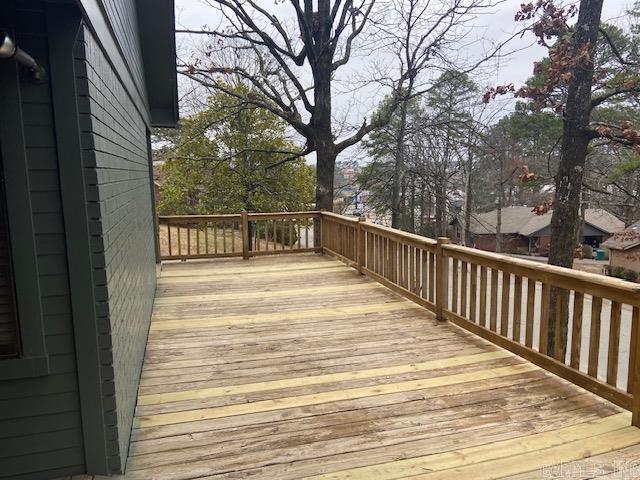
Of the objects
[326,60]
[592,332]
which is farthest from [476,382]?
[326,60]

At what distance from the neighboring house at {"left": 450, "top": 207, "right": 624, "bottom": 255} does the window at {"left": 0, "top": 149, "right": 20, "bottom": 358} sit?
107 ft

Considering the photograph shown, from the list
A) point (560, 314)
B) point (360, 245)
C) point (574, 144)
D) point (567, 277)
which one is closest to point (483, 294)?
point (560, 314)

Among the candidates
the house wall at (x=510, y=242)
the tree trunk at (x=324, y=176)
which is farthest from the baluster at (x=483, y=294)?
the house wall at (x=510, y=242)

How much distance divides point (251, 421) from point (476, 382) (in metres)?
1.68

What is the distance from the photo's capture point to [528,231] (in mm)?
33500

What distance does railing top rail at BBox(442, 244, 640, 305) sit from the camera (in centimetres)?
276

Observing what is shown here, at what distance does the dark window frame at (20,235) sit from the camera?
1936mm

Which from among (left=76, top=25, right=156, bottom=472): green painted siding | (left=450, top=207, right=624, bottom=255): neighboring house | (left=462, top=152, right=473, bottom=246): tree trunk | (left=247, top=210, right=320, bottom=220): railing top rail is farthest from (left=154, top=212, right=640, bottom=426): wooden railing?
(left=450, top=207, right=624, bottom=255): neighboring house

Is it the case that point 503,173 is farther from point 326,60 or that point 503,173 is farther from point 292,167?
point 326,60

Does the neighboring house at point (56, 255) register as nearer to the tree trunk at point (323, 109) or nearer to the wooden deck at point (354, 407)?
the wooden deck at point (354, 407)

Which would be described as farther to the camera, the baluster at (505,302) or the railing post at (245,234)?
the railing post at (245,234)

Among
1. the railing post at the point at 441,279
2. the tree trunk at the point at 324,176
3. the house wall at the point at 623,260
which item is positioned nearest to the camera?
the railing post at the point at 441,279

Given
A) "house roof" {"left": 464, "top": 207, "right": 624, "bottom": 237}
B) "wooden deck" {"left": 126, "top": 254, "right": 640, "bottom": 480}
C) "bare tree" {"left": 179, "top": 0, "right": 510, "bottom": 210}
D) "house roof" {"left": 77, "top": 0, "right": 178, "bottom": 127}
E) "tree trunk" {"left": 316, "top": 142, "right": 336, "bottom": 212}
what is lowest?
"house roof" {"left": 464, "top": 207, "right": 624, "bottom": 237}

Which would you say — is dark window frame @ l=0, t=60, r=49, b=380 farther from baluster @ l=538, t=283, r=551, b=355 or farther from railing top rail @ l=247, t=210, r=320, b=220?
railing top rail @ l=247, t=210, r=320, b=220
